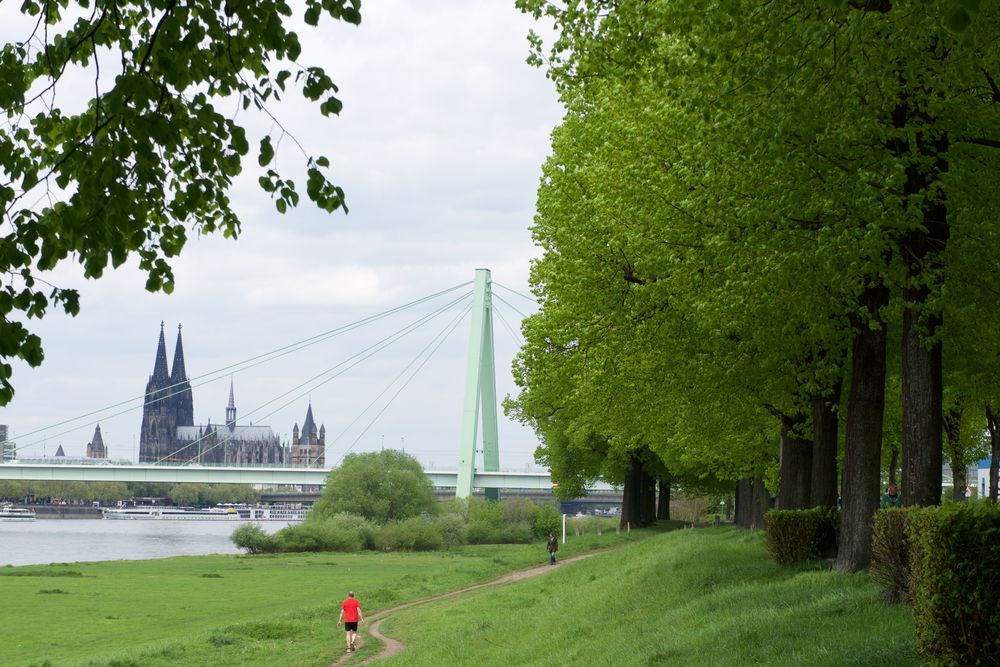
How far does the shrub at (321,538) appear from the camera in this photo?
71438 millimetres

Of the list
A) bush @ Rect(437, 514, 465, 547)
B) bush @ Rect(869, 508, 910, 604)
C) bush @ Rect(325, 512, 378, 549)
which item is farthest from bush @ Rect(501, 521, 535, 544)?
bush @ Rect(869, 508, 910, 604)

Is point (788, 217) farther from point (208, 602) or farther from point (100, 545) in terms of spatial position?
point (100, 545)

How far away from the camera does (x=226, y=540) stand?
96.8 meters

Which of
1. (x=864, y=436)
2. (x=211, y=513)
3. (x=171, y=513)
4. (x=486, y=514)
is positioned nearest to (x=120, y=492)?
(x=171, y=513)

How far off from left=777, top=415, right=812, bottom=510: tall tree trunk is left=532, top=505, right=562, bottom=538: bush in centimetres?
5453


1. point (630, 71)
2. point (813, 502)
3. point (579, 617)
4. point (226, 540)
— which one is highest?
point (630, 71)

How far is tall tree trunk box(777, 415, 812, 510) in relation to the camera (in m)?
24.1

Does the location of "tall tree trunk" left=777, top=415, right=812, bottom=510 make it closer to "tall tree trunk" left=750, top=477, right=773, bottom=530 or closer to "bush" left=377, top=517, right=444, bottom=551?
"tall tree trunk" left=750, top=477, right=773, bottom=530

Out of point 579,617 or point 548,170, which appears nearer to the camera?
point 579,617

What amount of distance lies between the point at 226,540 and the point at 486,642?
8037 centimetres

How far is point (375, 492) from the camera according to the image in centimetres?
7669

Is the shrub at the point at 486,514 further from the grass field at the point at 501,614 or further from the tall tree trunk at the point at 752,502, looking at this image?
the tall tree trunk at the point at 752,502

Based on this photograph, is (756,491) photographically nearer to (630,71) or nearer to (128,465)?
(630,71)

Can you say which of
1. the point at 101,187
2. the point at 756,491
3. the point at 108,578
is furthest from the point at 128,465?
the point at 101,187
